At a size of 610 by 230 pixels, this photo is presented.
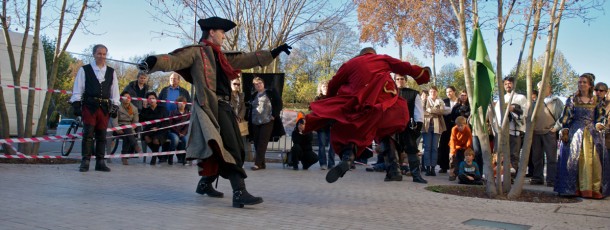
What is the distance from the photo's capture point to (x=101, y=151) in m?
9.26

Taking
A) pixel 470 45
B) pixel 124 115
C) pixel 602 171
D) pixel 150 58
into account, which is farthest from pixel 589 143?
pixel 124 115

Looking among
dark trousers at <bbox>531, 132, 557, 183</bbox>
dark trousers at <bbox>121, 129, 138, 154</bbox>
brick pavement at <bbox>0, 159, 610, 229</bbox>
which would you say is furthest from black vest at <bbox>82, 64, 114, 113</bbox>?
dark trousers at <bbox>531, 132, 557, 183</bbox>

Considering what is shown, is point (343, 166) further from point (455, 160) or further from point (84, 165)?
point (455, 160)

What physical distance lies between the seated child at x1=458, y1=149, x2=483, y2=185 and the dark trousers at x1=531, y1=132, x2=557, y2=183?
1.23 m

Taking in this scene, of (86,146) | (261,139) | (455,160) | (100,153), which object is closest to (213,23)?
(86,146)

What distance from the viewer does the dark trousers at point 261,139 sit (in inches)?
444

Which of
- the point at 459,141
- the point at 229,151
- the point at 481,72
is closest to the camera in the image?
the point at 229,151

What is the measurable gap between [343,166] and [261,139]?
5210 mm

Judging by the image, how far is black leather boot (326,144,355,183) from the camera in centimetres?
608

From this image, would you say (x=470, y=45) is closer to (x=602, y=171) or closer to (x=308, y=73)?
(x=602, y=171)

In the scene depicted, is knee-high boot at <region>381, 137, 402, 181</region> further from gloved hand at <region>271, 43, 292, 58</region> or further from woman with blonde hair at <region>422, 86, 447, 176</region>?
gloved hand at <region>271, 43, 292, 58</region>

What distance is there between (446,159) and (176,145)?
5.70 m

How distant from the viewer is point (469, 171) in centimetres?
987

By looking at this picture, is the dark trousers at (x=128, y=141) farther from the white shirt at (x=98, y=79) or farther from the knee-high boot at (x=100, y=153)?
the white shirt at (x=98, y=79)
